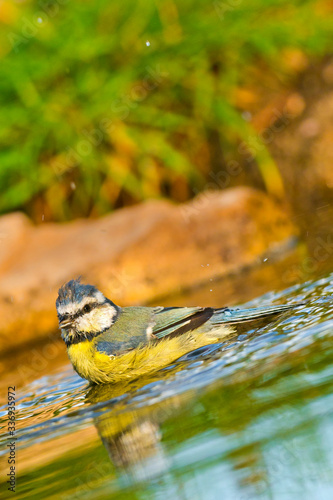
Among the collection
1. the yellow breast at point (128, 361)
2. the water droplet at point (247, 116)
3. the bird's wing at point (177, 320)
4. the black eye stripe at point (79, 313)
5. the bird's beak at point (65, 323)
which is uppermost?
the water droplet at point (247, 116)

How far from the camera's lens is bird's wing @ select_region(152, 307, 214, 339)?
12.8ft

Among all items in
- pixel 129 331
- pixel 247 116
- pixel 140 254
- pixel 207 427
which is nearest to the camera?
pixel 207 427

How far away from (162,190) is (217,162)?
2.19ft

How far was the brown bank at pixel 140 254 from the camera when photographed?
6250mm

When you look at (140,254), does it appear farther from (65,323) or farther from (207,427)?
(207,427)

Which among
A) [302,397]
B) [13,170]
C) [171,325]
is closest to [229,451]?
[302,397]

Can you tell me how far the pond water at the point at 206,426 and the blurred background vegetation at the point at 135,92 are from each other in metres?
3.75

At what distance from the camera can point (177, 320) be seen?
394 cm

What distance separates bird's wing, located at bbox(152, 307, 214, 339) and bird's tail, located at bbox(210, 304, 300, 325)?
0.15 ft

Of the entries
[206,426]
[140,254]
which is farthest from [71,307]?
[140,254]

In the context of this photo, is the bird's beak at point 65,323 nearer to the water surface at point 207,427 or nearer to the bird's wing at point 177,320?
the water surface at point 207,427

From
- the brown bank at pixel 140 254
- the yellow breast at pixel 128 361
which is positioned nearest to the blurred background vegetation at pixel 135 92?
the brown bank at pixel 140 254

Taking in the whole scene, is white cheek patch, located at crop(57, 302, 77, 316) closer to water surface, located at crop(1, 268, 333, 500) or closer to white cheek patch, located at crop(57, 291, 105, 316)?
white cheek patch, located at crop(57, 291, 105, 316)

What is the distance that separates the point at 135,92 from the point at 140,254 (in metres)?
2.23
